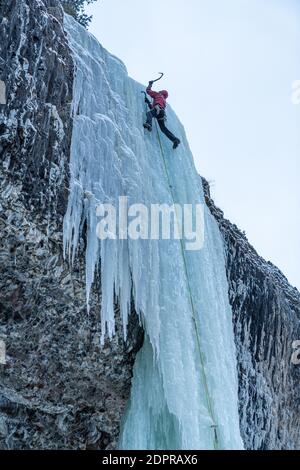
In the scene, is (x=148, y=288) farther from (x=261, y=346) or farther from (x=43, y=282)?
(x=261, y=346)

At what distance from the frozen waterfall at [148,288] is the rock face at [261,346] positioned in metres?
1.92

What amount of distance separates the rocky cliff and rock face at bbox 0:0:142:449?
12mm

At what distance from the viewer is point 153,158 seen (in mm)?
8266

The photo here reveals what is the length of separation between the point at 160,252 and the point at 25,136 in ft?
7.27

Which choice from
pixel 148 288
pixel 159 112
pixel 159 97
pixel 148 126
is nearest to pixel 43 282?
pixel 148 288

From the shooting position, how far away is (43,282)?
6547 millimetres

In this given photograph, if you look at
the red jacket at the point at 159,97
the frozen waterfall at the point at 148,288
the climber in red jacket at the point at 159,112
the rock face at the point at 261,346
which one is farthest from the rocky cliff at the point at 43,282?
the rock face at the point at 261,346

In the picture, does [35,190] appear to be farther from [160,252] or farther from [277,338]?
[277,338]

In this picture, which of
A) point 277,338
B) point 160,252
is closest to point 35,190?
point 160,252

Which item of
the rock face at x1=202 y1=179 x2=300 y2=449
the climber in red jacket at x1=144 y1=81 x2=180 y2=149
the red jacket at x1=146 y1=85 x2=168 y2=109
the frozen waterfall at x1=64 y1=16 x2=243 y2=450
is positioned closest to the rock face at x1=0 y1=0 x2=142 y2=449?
the frozen waterfall at x1=64 y1=16 x2=243 y2=450

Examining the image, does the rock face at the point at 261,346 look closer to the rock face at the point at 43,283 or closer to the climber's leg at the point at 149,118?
the climber's leg at the point at 149,118

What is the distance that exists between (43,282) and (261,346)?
5077 millimetres

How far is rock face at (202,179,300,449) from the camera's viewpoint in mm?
9820

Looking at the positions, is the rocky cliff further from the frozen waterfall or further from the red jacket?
the red jacket
